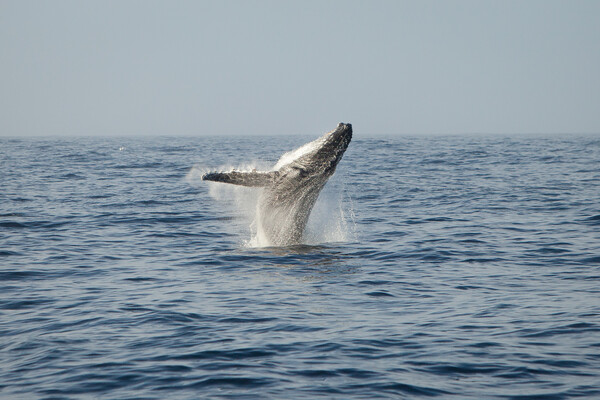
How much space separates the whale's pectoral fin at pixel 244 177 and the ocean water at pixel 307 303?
6.56ft

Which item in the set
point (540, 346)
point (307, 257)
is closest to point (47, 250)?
point (307, 257)

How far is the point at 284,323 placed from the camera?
549 inches

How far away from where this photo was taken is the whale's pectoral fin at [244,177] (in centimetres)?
1903

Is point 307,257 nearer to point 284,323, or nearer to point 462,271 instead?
point 462,271

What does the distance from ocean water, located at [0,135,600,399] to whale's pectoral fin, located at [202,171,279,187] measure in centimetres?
200


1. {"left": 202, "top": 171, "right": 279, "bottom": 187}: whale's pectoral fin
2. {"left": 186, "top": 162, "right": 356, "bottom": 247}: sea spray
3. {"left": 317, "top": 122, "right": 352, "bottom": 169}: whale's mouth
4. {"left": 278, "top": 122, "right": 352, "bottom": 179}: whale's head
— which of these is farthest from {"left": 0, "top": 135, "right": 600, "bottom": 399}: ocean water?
{"left": 317, "top": 122, "right": 352, "bottom": 169}: whale's mouth

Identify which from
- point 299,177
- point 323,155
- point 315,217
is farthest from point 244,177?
point 315,217

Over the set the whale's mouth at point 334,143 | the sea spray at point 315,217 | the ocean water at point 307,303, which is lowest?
the ocean water at point 307,303

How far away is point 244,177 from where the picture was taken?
19.8 metres

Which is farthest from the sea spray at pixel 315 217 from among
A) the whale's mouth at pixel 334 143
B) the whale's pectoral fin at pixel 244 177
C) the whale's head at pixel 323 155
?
the whale's mouth at pixel 334 143

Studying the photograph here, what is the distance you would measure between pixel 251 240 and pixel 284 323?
902 centimetres

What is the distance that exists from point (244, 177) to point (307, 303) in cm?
542

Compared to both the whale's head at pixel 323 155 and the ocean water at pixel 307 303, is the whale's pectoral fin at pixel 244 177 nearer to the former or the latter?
the whale's head at pixel 323 155

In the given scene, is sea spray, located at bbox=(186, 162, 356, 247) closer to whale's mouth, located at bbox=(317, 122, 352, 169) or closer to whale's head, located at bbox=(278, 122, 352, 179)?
whale's head, located at bbox=(278, 122, 352, 179)
